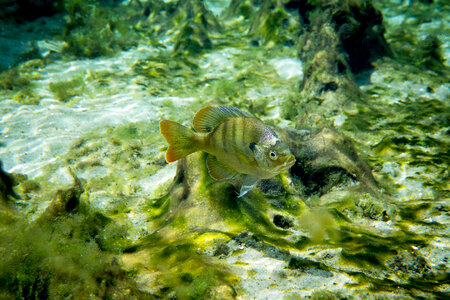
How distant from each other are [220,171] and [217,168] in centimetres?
4

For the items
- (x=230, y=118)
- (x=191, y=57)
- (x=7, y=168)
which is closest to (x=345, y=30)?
(x=191, y=57)

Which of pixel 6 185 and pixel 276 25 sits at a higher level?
pixel 276 25

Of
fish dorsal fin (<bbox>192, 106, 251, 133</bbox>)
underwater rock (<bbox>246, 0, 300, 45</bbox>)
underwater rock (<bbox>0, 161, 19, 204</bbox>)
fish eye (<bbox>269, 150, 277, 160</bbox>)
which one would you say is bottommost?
underwater rock (<bbox>0, 161, 19, 204</bbox>)

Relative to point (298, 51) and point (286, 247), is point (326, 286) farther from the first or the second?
point (298, 51)

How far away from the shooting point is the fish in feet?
6.20

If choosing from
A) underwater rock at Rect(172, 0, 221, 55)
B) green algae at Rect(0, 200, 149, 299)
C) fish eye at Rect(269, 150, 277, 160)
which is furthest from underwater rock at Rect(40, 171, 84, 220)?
underwater rock at Rect(172, 0, 221, 55)

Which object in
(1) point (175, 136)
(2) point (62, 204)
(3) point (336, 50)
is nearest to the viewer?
(1) point (175, 136)

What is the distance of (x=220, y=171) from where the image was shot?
7.24 feet

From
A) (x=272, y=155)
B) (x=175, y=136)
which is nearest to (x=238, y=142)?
(x=272, y=155)

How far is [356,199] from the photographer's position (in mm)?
3625

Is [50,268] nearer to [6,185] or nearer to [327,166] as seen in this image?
[6,185]

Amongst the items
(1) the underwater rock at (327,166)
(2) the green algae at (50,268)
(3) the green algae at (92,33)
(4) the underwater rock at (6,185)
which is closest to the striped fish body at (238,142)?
(2) the green algae at (50,268)

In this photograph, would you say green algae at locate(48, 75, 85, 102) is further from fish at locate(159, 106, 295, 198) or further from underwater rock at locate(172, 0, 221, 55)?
fish at locate(159, 106, 295, 198)

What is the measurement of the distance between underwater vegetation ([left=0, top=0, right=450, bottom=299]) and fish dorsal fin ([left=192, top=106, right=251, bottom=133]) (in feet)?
0.19
